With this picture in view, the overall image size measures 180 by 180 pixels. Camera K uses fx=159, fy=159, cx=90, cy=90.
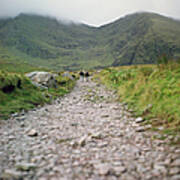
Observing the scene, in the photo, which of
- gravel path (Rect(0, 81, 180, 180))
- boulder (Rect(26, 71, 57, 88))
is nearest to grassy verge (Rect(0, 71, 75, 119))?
gravel path (Rect(0, 81, 180, 180))

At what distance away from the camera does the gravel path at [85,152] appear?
3756mm

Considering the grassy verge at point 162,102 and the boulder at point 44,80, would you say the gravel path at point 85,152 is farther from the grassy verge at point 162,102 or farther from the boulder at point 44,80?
the boulder at point 44,80

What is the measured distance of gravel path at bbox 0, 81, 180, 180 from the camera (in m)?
3.76

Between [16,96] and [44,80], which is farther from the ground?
[44,80]

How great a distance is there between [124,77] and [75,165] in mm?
14569

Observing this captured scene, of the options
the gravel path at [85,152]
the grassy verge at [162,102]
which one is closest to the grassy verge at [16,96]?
the gravel path at [85,152]

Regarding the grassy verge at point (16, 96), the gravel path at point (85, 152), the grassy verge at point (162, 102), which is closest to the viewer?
the gravel path at point (85, 152)

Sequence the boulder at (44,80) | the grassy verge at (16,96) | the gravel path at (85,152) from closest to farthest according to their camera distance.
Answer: the gravel path at (85,152) → the grassy verge at (16,96) → the boulder at (44,80)

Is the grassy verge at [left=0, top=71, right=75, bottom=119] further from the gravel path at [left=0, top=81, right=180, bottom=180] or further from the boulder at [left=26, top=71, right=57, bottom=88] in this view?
the boulder at [left=26, top=71, right=57, bottom=88]

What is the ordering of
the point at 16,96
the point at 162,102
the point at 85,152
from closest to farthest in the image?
the point at 85,152, the point at 162,102, the point at 16,96

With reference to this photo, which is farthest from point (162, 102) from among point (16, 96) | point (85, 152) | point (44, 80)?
point (44, 80)

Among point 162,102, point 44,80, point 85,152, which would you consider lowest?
point 85,152

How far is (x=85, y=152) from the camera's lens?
4.86m

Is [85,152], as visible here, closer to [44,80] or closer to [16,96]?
[16,96]
